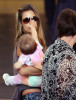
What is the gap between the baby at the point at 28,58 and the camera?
10.9 feet

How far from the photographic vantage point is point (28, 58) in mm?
3438

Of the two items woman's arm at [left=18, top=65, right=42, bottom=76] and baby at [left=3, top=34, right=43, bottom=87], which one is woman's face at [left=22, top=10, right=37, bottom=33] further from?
woman's arm at [left=18, top=65, right=42, bottom=76]

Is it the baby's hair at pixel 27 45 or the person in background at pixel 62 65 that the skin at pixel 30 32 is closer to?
the baby's hair at pixel 27 45

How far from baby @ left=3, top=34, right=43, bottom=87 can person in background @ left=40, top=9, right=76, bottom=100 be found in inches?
9.8

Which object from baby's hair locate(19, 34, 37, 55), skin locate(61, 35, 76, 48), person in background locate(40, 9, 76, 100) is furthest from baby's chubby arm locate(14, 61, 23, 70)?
skin locate(61, 35, 76, 48)

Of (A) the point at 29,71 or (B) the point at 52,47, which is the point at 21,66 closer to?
(A) the point at 29,71

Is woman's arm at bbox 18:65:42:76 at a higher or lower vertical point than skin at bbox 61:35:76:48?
lower

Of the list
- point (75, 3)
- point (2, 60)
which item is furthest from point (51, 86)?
point (75, 3)

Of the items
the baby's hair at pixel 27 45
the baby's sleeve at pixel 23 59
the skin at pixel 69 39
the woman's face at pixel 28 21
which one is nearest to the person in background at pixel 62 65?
the skin at pixel 69 39

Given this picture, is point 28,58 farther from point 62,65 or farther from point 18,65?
point 62,65

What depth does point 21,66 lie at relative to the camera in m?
3.46

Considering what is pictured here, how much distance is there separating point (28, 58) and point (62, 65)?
565 mm

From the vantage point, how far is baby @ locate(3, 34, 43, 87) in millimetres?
3311

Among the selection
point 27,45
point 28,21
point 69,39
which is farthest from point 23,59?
point 28,21
